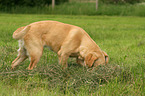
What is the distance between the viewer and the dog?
435 cm

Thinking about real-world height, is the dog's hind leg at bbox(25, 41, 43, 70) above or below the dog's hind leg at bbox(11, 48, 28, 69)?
above

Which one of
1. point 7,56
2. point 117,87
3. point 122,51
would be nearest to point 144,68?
point 117,87

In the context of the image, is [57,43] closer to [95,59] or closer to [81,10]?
[95,59]

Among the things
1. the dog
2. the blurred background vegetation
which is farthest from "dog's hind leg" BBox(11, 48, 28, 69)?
the blurred background vegetation

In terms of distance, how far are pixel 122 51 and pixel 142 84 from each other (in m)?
2.89

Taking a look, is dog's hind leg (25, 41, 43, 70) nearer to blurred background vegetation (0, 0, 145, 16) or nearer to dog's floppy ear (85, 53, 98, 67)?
dog's floppy ear (85, 53, 98, 67)

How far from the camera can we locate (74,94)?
3.47m

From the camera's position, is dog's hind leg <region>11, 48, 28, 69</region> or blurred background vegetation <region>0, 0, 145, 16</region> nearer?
dog's hind leg <region>11, 48, 28, 69</region>

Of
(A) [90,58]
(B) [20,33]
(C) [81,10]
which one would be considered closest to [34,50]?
(B) [20,33]

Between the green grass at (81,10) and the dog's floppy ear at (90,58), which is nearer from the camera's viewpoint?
the dog's floppy ear at (90,58)

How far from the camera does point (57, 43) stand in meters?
4.60

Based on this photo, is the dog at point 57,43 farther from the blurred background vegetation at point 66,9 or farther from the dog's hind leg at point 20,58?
the blurred background vegetation at point 66,9

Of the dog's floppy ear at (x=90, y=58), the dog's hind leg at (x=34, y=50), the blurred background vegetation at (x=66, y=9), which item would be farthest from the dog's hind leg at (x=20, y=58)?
the blurred background vegetation at (x=66, y=9)

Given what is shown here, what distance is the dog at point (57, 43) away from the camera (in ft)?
14.3
